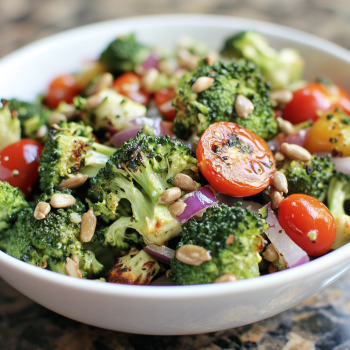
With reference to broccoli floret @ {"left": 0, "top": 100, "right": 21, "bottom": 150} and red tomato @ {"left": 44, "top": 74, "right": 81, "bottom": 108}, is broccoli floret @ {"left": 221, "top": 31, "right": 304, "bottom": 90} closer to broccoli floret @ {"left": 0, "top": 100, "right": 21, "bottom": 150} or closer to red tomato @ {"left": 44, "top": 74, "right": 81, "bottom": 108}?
red tomato @ {"left": 44, "top": 74, "right": 81, "bottom": 108}

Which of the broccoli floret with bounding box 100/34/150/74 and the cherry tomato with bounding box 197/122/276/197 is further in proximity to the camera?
the broccoli floret with bounding box 100/34/150/74

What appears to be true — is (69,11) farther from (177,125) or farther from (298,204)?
(298,204)

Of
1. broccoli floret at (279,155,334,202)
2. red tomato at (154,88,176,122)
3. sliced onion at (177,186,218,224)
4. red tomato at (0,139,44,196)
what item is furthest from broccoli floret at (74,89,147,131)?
broccoli floret at (279,155,334,202)

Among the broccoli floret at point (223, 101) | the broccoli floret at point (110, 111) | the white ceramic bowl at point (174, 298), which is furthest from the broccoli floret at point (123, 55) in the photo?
the white ceramic bowl at point (174, 298)

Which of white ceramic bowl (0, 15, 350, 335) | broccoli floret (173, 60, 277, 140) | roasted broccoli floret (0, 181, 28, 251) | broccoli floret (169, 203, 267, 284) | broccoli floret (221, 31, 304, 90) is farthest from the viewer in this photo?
broccoli floret (221, 31, 304, 90)

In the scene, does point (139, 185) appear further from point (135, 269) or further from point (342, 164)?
point (342, 164)

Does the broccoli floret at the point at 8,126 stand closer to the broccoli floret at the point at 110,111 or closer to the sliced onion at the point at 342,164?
the broccoli floret at the point at 110,111

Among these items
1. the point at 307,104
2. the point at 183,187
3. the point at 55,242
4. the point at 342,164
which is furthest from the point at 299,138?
the point at 55,242

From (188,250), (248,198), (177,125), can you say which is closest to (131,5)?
(177,125)
